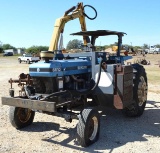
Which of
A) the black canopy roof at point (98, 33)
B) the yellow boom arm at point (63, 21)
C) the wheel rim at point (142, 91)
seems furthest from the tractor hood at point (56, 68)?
the yellow boom arm at point (63, 21)

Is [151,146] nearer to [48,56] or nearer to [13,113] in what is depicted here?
[48,56]

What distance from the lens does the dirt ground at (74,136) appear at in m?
5.39

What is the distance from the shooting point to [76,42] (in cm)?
843

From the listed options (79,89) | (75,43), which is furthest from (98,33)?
(79,89)

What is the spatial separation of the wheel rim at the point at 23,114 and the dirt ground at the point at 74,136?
0.72 ft

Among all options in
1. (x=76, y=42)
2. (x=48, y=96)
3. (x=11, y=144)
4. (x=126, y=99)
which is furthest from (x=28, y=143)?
(x=76, y=42)

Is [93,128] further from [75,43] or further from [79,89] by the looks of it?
[75,43]

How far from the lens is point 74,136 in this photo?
20.1ft

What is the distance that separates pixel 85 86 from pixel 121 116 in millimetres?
1650

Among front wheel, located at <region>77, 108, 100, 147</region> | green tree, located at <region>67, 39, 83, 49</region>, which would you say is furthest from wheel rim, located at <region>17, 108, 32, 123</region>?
green tree, located at <region>67, 39, 83, 49</region>

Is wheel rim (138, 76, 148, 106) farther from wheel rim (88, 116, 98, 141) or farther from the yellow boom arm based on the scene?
the yellow boom arm

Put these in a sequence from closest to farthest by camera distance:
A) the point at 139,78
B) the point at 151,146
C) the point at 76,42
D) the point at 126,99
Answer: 1. the point at 151,146
2. the point at 126,99
3. the point at 139,78
4. the point at 76,42

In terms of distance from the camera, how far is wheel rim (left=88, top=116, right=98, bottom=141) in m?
5.70

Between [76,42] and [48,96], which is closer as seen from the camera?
[48,96]
